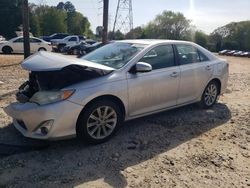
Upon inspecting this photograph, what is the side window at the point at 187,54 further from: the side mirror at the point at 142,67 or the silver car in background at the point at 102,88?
the side mirror at the point at 142,67

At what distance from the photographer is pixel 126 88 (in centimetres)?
470

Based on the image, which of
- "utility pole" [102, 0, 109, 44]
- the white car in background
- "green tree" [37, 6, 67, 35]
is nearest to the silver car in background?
"utility pole" [102, 0, 109, 44]

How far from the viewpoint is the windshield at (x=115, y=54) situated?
498 cm

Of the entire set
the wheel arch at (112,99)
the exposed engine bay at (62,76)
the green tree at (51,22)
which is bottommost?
the wheel arch at (112,99)

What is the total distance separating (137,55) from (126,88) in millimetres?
639

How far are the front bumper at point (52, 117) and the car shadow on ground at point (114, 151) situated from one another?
0.30m

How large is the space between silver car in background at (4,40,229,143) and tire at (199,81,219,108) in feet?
1.48

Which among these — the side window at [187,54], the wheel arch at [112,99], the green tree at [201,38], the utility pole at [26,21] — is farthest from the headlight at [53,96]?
the green tree at [201,38]

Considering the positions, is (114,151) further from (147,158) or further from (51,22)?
(51,22)

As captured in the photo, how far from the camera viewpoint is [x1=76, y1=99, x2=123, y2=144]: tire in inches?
170

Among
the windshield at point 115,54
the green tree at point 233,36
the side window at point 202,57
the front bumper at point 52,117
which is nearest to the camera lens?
the front bumper at point 52,117

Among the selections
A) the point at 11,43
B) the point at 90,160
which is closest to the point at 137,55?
the point at 90,160

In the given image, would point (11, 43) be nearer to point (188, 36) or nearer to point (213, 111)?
point (213, 111)

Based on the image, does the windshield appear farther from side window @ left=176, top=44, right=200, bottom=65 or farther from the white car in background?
the white car in background
